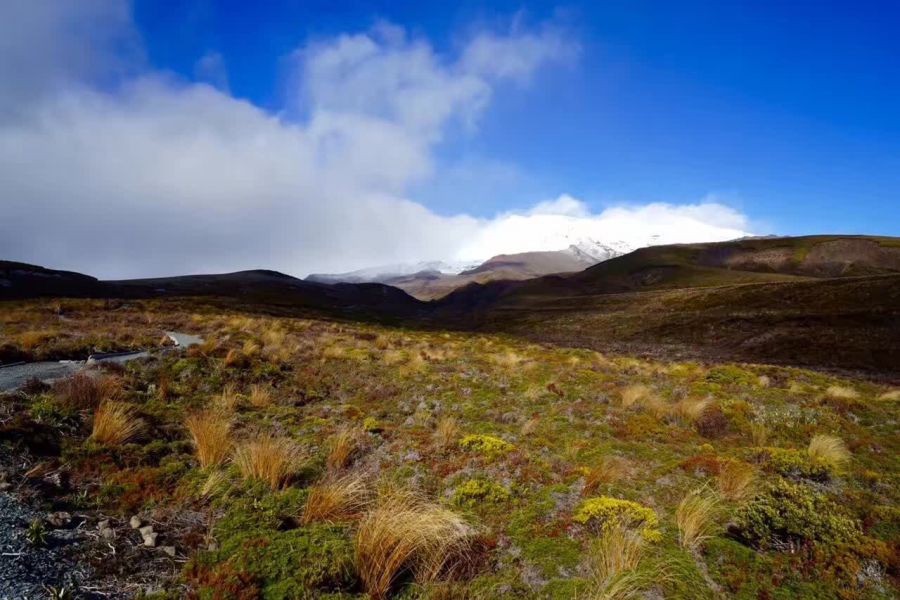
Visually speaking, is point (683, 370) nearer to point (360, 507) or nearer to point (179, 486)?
point (360, 507)

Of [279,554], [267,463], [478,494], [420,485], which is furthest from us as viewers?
[420,485]

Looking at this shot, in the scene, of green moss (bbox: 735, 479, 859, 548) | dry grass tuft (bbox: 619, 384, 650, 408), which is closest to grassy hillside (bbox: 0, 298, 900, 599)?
green moss (bbox: 735, 479, 859, 548)

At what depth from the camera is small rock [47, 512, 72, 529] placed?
4.16 meters

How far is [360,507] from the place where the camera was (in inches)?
220

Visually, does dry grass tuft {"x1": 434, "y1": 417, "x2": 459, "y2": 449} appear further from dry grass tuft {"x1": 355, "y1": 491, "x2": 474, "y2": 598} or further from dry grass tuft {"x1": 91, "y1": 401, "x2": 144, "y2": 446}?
dry grass tuft {"x1": 91, "y1": 401, "x2": 144, "y2": 446}

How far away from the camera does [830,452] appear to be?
8500 mm

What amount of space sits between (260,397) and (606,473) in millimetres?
8773

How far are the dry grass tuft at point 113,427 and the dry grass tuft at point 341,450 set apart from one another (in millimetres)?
3373

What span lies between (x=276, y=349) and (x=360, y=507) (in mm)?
14071

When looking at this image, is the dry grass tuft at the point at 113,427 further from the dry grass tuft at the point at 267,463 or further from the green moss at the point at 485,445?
the green moss at the point at 485,445

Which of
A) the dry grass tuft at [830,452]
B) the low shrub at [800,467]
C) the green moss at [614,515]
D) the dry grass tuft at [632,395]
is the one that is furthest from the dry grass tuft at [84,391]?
the dry grass tuft at [830,452]

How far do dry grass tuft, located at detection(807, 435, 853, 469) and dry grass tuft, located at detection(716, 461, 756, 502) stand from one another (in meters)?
2.11

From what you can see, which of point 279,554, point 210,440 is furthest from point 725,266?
point 279,554

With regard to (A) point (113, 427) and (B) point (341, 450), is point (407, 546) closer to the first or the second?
(B) point (341, 450)
